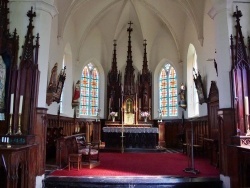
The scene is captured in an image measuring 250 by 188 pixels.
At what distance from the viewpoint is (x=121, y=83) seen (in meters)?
16.0

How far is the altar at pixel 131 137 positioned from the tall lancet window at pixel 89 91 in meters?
2.93

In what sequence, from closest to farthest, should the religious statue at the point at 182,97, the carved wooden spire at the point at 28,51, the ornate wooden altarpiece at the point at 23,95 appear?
1. the ornate wooden altarpiece at the point at 23,95
2. the carved wooden spire at the point at 28,51
3. the religious statue at the point at 182,97

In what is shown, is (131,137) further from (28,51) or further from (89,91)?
(28,51)

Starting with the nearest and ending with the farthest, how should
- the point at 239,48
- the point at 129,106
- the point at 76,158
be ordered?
1. the point at 239,48
2. the point at 76,158
3. the point at 129,106

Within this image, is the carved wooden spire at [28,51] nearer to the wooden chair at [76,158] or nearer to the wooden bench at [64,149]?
the wooden bench at [64,149]

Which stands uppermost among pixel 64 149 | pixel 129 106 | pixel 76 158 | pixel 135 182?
pixel 129 106

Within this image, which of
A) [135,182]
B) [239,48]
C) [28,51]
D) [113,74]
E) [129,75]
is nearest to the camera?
[135,182]

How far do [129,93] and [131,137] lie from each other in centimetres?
324

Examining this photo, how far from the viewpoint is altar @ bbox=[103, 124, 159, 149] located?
1298cm

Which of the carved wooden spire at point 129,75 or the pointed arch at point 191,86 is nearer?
the pointed arch at point 191,86

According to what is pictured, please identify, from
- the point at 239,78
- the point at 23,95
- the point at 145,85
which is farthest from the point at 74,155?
the point at 145,85

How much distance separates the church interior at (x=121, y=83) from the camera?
21.1ft

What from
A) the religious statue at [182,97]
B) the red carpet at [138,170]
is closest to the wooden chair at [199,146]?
the red carpet at [138,170]

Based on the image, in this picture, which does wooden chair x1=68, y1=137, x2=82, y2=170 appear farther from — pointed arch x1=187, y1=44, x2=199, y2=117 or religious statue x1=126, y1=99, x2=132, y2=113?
pointed arch x1=187, y1=44, x2=199, y2=117
